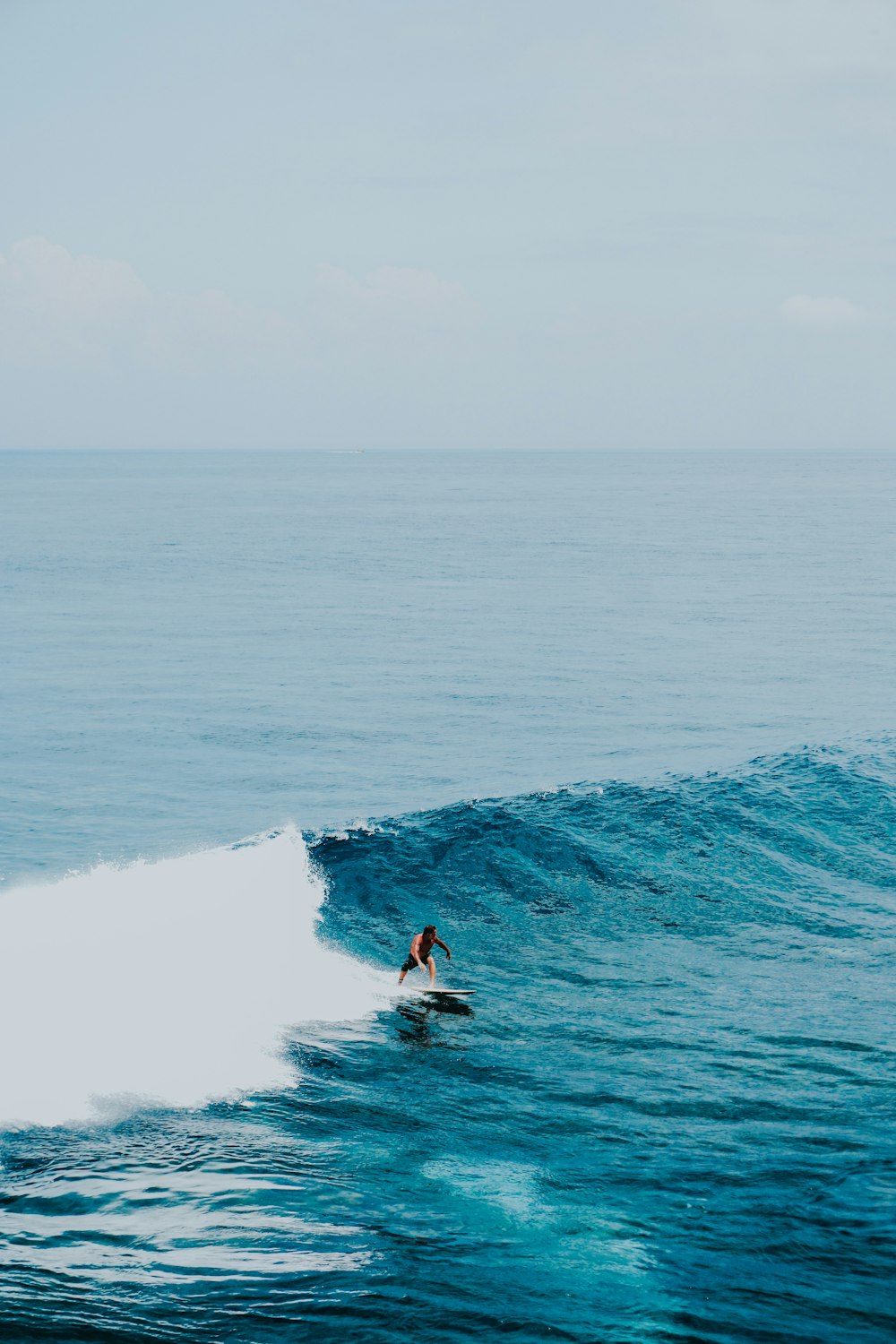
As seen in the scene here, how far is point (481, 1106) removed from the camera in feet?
65.3

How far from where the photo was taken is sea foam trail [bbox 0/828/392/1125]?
21.6 metres

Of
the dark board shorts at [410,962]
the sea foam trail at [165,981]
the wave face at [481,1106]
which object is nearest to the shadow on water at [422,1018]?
the wave face at [481,1106]

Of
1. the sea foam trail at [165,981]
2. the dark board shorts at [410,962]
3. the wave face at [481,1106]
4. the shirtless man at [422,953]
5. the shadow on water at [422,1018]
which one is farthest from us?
the dark board shorts at [410,962]

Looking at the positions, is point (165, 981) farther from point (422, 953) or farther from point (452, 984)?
point (452, 984)

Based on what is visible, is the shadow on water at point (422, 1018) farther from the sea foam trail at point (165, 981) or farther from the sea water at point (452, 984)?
the sea foam trail at point (165, 981)

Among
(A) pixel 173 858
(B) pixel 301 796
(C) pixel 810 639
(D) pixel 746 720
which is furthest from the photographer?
(C) pixel 810 639

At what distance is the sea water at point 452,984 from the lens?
A: 15734 millimetres

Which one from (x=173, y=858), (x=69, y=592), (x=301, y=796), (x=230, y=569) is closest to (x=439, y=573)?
(x=230, y=569)

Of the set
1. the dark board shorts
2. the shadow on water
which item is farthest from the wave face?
the dark board shorts

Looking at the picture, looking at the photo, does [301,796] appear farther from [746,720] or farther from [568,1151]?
[568,1151]

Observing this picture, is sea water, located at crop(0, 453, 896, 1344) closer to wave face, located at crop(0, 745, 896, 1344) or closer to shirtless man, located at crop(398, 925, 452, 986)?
wave face, located at crop(0, 745, 896, 1344)

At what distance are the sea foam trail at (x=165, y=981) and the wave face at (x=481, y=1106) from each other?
108mm

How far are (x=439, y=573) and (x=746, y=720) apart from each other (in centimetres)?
4858

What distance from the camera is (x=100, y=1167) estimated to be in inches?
728
